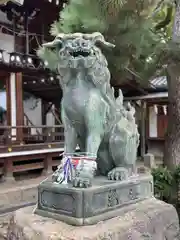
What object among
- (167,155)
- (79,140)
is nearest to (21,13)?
(167,155)

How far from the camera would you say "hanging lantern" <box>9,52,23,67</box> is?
27.1ft

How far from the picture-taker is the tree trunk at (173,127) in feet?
17.6

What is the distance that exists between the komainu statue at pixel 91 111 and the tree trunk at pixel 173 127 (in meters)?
2.97

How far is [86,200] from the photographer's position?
2066 millimetres

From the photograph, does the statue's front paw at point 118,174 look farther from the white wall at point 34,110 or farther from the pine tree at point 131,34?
the white wall at point 34,110

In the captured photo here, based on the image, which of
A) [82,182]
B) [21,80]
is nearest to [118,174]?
[82,182]

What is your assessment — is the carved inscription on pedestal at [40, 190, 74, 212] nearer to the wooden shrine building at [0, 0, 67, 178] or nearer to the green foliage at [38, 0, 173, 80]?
the green foliage at [38, 0, 173, 80]

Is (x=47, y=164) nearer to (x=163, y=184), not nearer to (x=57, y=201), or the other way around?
(x=163, y=184)

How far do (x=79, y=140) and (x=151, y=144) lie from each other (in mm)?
12291

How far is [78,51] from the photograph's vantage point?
217 cm

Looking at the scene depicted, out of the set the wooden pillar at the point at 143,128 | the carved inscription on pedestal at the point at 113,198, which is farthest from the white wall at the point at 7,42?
the carved inscription on pedestal at the point at 113,198

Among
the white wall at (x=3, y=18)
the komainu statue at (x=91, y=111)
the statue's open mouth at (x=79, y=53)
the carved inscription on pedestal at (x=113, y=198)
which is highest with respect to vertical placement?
the white wall at (x=3, y=18)

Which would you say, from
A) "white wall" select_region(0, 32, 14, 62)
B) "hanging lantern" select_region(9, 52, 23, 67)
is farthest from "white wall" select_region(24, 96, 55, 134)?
"hanging lantern" select_region(9, 52, 23, 67)

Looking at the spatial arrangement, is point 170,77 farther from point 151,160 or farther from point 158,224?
point 151,160
